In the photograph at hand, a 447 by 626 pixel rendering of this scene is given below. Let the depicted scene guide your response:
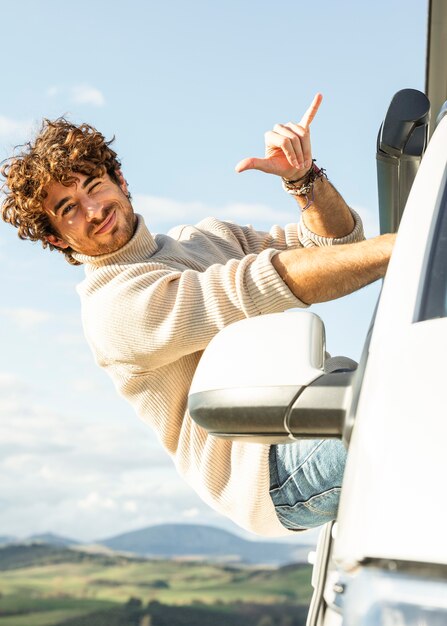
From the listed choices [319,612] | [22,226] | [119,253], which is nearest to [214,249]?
[119,253]

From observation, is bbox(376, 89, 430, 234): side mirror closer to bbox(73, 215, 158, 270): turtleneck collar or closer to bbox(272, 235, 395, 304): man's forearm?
bbox(272, 235, 395, 304): man's forearm

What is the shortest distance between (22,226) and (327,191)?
135 cm

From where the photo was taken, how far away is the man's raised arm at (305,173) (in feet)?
8.91

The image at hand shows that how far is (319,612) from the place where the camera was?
2.59m

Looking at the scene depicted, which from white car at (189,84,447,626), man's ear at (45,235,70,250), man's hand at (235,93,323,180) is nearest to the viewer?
white car at (189,84,447,626)

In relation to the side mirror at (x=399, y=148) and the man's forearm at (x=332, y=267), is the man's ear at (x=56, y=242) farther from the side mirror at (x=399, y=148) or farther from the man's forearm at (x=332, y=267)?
the side mirror at (x=399, y=148)

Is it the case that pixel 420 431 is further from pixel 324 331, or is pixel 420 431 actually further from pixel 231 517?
pixel 231 517

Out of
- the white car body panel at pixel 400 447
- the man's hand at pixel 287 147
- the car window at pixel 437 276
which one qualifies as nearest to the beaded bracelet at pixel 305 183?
the man's hand at pixel 287 147

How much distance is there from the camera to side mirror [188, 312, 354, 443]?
124 centimetres

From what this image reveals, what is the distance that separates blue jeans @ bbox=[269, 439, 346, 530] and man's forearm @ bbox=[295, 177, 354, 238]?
3.32 feet

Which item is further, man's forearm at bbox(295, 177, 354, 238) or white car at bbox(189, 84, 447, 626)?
man's forearm at bbox(295, 177, 354, 238)

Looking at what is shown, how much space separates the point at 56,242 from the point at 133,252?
60cm

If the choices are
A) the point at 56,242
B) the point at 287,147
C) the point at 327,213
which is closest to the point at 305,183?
the point at 327,213

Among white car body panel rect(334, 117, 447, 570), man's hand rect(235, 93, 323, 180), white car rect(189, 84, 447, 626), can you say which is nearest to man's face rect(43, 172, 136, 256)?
man's hand rect(235, 93, 323, 180)
